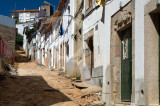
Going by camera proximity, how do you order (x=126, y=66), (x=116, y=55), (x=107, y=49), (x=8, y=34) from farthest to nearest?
1. (x=8, y=34)
2. (x=107, y=49)
3. (x=116, y=55)
4. (x=126, y=66)

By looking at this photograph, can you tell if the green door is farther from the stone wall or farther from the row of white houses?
the stone wall

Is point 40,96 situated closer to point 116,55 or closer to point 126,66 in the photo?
point 116,55

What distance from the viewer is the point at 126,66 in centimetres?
767

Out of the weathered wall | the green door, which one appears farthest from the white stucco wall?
the green door

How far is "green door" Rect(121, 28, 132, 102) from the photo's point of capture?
7.44 m

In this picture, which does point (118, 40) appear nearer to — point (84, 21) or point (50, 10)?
point (84, 21)

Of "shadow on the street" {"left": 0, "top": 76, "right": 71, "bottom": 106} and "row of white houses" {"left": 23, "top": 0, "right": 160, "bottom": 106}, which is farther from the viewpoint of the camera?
"shadow on the street" {"left": 0, "top": 76, "right": 71, "bottom": 106}

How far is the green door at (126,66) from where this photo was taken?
7441 mm

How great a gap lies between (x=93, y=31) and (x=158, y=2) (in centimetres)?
624

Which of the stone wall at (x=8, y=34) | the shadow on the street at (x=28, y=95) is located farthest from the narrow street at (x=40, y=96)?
the stone wall at (x=8, y=34)

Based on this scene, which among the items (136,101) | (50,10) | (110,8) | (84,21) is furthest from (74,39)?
(50,10)

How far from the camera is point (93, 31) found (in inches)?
460

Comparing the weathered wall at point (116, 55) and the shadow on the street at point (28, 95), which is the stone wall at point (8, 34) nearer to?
the shadow on the street at point (28, 95)

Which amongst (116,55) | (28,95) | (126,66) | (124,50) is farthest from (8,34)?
(126,66)
